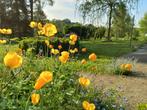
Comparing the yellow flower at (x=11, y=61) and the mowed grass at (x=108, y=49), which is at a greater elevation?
the yellow flower at (x=11, y=61)

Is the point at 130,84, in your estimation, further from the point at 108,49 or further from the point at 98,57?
the point at 108,49

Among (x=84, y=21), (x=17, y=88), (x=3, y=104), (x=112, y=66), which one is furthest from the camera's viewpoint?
(x=84, y=21)

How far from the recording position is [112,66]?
1240 centimetres

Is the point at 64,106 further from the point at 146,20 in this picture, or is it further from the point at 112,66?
the point at 146,20

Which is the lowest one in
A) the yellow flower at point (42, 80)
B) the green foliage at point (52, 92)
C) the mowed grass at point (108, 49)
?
the mowed grass at point (108, 49)

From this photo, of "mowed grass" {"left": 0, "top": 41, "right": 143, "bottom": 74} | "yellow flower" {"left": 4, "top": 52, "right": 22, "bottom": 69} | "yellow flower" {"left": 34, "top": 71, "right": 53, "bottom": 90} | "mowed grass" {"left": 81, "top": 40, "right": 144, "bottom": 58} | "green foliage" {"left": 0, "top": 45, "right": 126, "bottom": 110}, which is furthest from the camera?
"mowed grass" {"left": 81, "top": 40, "right": 144, "bottom": 58}

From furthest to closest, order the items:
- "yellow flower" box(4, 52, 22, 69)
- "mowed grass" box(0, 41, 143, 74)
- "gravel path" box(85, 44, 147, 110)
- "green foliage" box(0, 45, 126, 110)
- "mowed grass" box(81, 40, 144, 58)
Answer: "mowed grass" box(81, 40, 144, 58), "gravel path" box(85, 44, 147, 110), "mowed grass" box(0, 41, 143, 74), "green foliage" box(0, 45, 126, 110), "yellow flower" box(4, 52, 22, 69)

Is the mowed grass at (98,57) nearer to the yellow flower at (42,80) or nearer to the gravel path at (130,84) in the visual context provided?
the gravel path at (130,84)

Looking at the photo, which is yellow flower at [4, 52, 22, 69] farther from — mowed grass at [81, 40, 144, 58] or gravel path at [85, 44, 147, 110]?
mowed grass at [81, 40, 144, 58]

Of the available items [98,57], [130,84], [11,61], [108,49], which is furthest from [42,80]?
[108,49]

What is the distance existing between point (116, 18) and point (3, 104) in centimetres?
3990

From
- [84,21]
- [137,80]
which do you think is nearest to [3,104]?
[137,80]

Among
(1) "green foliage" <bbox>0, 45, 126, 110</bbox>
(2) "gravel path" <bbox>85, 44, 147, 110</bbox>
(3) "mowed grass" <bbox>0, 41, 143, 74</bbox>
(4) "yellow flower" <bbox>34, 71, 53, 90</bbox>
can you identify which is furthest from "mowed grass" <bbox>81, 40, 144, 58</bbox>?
(4) "yellow flower" <bbox>34, 71, 53, 90</bbox>

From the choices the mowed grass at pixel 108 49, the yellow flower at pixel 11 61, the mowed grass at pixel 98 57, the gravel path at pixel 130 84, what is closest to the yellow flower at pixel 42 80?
the yellow flower at pixel 11 61
